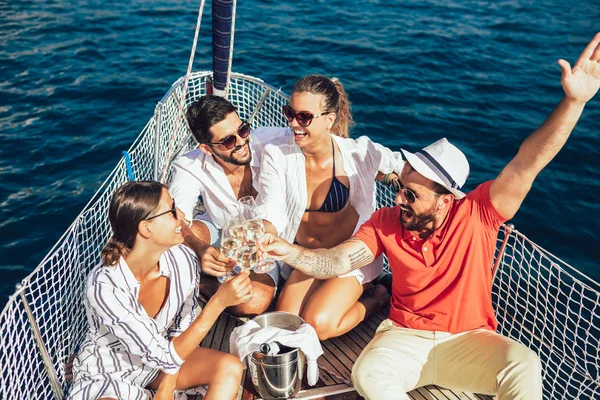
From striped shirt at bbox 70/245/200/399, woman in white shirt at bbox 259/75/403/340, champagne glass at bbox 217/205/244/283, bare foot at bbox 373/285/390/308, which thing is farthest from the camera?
bare foot at bbox 373/285/390/308

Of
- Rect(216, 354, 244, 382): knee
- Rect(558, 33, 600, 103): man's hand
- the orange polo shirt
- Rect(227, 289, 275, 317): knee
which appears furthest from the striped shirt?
Rect(558, 33, 600, 103): man's hand

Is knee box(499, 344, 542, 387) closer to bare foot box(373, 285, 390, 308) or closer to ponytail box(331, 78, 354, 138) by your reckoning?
bare foot box(373, 285, 390, 308)

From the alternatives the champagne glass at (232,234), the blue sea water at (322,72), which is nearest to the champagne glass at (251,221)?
the champagne glass at (232,234)

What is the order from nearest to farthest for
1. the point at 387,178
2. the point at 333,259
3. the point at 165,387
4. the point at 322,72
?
the point at 165,387 → the point at 333,259 → the point at 387,178 → the point at 322,72

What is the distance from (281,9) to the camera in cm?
1541

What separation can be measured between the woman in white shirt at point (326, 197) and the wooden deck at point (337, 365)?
0.14 m

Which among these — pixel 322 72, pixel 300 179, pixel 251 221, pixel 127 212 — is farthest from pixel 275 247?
pixel 322 72

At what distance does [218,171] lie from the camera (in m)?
4.70

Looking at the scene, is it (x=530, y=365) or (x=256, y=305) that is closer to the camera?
(x=530, y=365)

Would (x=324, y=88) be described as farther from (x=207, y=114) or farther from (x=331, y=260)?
(x=331, y=260)

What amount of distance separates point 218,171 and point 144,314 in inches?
64.8

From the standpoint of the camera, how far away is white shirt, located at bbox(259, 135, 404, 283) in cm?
448

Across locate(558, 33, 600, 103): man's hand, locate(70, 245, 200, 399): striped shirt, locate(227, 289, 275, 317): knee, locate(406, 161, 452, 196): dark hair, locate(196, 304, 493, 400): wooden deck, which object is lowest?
locate(196, 304, 493, 400): wooden deck

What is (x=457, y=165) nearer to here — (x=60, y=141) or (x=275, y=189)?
(x=275, y=189)
